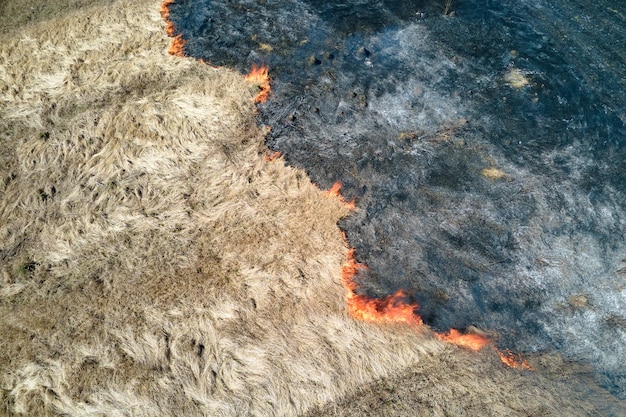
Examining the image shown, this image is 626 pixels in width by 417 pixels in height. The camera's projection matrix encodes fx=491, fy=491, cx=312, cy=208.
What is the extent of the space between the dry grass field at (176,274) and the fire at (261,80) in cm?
33

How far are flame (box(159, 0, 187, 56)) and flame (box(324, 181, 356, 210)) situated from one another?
13.0 feet

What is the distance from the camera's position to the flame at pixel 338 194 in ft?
23.9

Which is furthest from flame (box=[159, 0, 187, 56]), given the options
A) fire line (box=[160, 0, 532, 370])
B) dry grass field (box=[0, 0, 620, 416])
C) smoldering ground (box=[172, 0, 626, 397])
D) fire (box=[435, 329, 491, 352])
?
fire (box=[435, 329, 491, 352])

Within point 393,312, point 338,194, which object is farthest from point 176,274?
point 393,312

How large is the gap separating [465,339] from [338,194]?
268 cm

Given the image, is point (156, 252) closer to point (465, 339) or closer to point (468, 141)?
point (465, 339)

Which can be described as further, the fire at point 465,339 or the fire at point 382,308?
the fire at point 382,308

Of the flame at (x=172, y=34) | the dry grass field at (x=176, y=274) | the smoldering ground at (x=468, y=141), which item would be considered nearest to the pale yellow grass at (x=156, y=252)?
the dry grass field at (x=176, y=274)

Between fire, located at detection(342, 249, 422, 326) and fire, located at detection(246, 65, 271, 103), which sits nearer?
fire, located at detection(342, 249, 422, 326)

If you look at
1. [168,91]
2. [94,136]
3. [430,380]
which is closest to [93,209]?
[94,136]

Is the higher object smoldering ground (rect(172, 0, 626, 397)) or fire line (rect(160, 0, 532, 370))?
smoldering ground (rect(172, 0, 626, 397))

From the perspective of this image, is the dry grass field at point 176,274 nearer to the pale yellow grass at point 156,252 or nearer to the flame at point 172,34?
the pale yellow grass at point 156,252

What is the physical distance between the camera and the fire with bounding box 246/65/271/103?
27.8ft

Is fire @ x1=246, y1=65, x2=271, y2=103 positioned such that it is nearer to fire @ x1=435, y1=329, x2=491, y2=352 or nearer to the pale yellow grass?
the pale yellow grass
